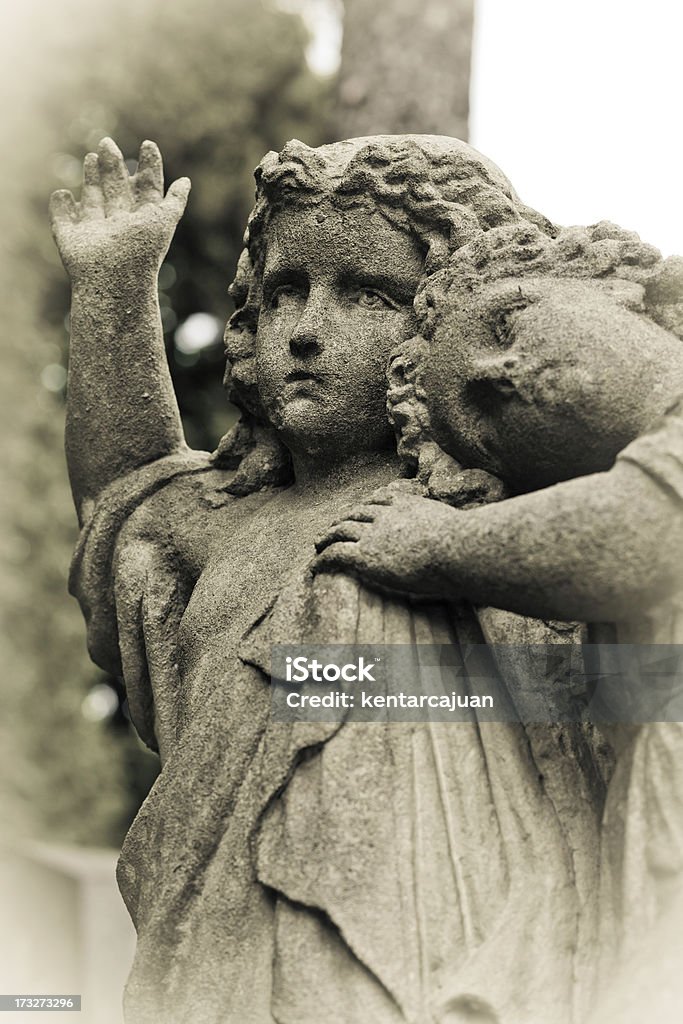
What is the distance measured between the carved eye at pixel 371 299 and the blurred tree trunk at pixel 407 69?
350 cm

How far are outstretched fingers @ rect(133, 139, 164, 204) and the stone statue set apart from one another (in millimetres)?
81

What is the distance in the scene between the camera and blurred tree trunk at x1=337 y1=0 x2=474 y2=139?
7.00 metres

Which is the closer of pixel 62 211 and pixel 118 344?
pixel 118 344

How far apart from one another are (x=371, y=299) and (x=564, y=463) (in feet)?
2.45

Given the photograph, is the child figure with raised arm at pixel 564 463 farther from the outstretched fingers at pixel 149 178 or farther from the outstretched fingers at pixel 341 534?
the outstretched fingers at pixel 149 178

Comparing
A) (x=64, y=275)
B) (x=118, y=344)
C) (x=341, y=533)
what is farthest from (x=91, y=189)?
(x=64, y=275)

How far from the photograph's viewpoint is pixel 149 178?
13.6 feet

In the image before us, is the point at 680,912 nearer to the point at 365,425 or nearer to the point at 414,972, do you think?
the point at 414,972

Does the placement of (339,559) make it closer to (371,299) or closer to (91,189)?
(371,299)

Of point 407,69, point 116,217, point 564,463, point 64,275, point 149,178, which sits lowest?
point 564,463

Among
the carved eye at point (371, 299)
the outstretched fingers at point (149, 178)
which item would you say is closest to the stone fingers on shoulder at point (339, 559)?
the carved eye at point (371, 299)

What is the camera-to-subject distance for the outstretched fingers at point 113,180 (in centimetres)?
416

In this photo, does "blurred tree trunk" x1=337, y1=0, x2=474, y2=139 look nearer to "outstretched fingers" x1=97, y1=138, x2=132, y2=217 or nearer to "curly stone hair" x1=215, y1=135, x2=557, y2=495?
"outstretched fingers" x1=97, y1=138, x2=132, y2=217

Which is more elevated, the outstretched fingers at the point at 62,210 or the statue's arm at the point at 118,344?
the outstretched fingers at the point at 62,210
